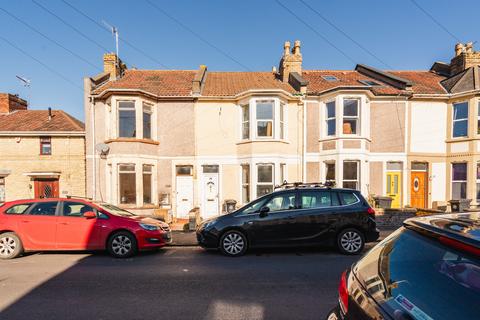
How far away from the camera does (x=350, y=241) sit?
6719 millimetres

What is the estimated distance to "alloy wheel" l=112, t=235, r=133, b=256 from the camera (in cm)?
644

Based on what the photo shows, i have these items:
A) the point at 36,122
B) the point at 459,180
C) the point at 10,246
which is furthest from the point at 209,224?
the point at 36,122

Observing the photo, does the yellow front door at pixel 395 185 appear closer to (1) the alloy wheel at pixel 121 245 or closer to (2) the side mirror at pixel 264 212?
(2) the side mirror at pixel 264 212

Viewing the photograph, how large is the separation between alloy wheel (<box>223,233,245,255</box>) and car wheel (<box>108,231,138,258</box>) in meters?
2.35

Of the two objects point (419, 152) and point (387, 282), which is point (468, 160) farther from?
point (387, 282)

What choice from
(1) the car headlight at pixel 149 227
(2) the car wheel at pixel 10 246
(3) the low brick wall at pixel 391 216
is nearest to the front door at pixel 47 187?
(2) the car wheel at pixel 10 246

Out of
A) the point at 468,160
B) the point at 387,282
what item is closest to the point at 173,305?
the point at 387,282

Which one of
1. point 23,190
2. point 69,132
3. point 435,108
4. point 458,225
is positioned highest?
point 435,108

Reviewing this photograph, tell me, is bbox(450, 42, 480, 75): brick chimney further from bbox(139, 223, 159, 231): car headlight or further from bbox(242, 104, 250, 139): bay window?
bbox(139, 223, 159, 231): car headlight

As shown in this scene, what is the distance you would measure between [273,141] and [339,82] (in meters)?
5.73

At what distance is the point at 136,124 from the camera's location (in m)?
11.7

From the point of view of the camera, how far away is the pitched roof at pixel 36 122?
13400 mm

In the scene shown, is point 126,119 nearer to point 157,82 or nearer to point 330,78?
point 157,82

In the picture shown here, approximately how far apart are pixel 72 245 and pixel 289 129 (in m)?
9.96
